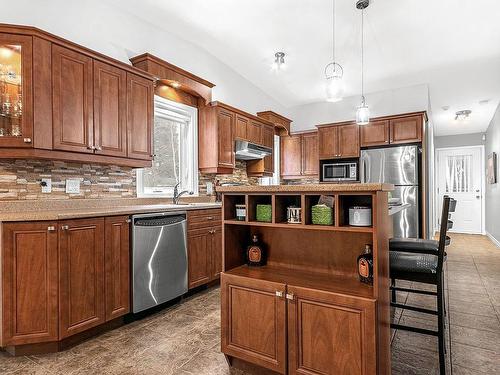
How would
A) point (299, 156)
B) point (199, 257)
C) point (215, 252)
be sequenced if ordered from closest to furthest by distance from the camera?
point (199, 257) → point (215, 252) → point (299, 156)

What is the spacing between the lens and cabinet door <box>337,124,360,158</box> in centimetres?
520

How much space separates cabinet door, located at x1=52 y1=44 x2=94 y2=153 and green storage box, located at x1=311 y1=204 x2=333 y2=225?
6.53 feet

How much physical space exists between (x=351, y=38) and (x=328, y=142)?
2164 mm

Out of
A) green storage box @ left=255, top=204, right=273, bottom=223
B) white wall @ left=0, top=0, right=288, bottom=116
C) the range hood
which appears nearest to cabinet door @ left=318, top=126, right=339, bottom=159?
the range hood

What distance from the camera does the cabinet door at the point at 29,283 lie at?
1.95m

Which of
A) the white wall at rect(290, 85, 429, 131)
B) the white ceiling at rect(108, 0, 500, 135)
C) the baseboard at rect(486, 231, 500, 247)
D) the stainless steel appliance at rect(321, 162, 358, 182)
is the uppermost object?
the white ceiling at rect(108, 0, 500, 135)

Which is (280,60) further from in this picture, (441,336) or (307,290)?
(441,336)

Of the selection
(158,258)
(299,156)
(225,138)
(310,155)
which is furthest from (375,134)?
(158,258)

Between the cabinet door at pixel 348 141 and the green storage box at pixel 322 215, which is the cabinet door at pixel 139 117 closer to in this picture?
the green storage box at pixel 322 215

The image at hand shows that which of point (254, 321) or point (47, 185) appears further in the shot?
point (47, 185)

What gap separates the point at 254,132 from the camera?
472cm

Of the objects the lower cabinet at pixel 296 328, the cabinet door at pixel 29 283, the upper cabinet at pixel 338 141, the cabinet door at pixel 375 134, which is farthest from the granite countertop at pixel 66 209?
the cabinet door at pixel 375 134

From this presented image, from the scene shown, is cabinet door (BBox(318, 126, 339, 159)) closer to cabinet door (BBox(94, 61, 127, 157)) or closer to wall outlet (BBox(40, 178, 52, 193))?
cabinet door (BBox(94, 61, 127, 157))

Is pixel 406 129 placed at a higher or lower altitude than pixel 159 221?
higher
